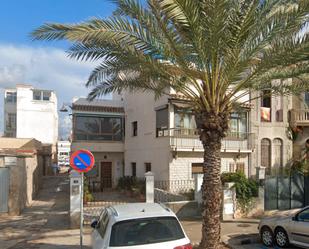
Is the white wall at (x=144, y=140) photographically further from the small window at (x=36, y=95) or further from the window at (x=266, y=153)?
the small window at (x=36, y=95)

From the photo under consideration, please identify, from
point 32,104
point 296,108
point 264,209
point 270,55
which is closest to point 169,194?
point 264,209

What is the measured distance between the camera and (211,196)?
29.7 ft

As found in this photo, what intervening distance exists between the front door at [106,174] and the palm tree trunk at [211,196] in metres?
18.1

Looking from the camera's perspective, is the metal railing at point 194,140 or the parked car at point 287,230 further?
the metal railing at point 194,140

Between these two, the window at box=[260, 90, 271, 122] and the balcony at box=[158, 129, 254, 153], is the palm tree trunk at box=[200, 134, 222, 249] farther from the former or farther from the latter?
the window at box=[260, 90, 271, 122]

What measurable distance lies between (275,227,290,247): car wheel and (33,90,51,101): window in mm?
51114

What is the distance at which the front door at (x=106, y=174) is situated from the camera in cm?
2650

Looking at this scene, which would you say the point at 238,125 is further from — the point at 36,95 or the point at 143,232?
the point at 36,95

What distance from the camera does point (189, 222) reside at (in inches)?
555

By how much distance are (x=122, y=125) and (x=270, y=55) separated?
63.5 ft

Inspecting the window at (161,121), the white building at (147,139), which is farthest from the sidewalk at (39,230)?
the window at (161,121)

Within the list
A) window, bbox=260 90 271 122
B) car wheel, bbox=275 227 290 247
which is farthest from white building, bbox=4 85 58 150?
car wheel, bbox=275 227 290 247

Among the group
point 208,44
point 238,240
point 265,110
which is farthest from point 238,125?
point 208,44

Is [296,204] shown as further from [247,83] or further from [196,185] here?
[247,83]
